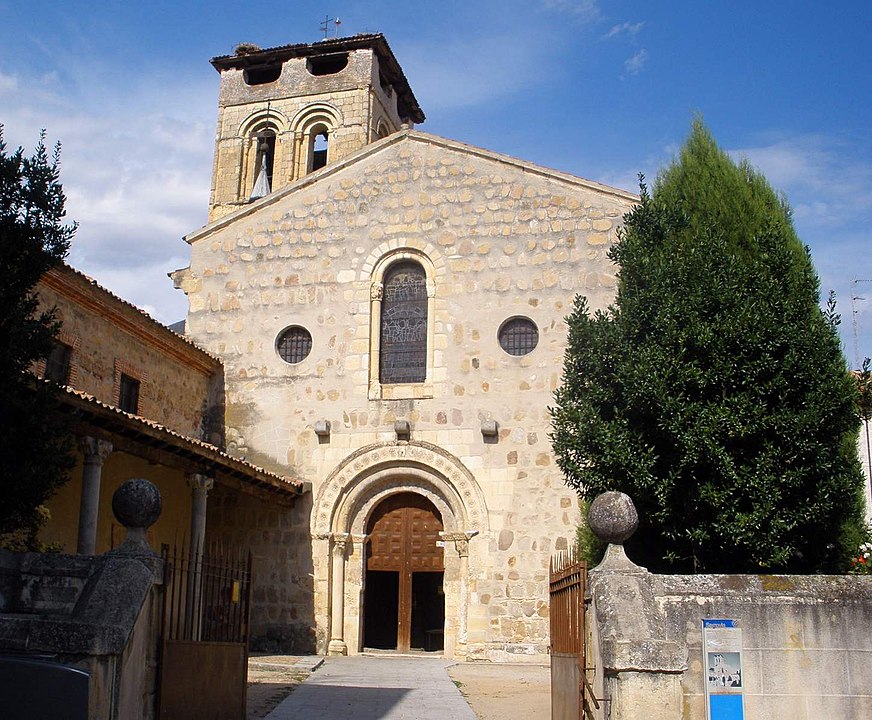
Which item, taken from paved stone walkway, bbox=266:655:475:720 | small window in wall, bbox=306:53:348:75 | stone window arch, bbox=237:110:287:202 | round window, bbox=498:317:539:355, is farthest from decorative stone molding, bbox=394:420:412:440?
small window in wall, bbox=306:53:348:75

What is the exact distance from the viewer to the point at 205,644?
27.6 ft

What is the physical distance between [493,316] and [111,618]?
11.1 meters

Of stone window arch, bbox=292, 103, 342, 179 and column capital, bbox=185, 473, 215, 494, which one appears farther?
stone window arch, bbox=292, 103, 342, 179

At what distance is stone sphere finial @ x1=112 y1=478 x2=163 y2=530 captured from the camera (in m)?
7.83

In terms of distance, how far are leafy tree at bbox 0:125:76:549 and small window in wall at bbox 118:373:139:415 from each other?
6561 mm

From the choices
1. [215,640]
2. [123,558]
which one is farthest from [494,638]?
[123,558]

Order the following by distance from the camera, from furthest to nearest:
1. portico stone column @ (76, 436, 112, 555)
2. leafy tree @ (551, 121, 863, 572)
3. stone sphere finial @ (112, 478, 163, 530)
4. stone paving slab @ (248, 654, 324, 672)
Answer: stone paving slab @ (248, 654, 324, 672)
portico stone column @ (76, 436, 112, 555)
leafy tree @ (551, 121, 863, 572)
stone sphere finial @ (112, 478, 163, 530)

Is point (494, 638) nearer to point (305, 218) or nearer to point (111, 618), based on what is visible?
point (305, 218)

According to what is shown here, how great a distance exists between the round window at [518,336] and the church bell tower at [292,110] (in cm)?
1368

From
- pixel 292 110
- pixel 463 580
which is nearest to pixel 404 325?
pixel 463 580

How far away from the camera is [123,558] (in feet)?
24.4

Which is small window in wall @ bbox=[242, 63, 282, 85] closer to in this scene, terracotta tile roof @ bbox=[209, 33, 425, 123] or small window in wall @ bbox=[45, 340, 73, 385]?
terracotta tile roof @ bbox=[209, 33, 425, 123]

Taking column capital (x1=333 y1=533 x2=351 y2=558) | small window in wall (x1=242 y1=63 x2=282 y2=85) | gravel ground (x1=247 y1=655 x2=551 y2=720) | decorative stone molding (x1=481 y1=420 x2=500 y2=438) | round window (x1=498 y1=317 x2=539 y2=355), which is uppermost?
small window in wall (x1=242 y1=63 x2=282 y2=85)

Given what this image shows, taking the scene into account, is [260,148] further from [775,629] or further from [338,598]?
[775,629]
